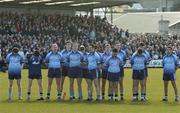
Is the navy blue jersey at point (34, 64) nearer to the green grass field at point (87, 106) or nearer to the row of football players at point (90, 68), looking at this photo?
the row of football players at point (90, 68)

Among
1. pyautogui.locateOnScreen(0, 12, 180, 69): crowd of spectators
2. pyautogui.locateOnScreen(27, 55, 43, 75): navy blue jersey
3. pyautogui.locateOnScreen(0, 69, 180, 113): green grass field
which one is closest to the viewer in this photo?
pyautogui.locateOnScreen(0, 69, 180, 113): green grass field

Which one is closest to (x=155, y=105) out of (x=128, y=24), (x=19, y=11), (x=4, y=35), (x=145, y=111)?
(x=145, y=111)

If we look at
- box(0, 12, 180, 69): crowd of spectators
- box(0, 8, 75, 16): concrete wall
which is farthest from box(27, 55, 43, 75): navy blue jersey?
box(0, 8, 75, 16): concrete wall

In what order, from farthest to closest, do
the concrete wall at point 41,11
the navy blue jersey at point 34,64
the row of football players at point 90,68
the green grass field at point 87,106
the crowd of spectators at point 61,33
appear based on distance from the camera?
the concrete wall at point 41,11
the crowd of spectators at point 61,33
the navy blue jersey at point 34,64
the row of football players at point 90,68
the green grass field at point 87,106

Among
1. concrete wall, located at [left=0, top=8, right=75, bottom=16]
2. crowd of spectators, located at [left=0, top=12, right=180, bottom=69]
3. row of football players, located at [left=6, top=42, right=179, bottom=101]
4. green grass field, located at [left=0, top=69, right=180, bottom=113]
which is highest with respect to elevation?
concrete wall, located at [left=0, top=8, right=75, bottom=16]

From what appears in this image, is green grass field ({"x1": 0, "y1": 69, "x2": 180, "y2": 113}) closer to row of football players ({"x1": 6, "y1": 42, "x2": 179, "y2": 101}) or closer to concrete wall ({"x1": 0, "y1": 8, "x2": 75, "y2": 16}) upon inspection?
row of football players ({"x1": 6, "y1": 42, "x2": 179, "y2": 101})

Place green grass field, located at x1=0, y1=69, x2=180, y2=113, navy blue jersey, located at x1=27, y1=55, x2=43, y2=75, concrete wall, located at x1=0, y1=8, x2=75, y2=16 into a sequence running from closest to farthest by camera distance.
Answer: green grass field, located at x1=0, y1=69, x2=180, y2=113 → navy blue jersey, located at x1=27, y1=55, x2=43, y2=75 → concrete wall, located at x1=0, y1=8, x2=75, y2=16

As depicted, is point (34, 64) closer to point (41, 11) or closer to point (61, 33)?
Result: point (61, 33)

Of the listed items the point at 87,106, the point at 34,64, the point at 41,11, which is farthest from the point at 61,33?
the point at 87,106

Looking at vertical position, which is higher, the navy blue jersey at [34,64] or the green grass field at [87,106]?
the navy blue jersey at [34,64]

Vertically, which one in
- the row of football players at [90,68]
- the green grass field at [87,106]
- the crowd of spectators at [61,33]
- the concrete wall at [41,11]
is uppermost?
the concrete wall at [41,11]

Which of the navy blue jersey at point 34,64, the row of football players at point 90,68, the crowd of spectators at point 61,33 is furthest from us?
the crowd of spectators at point 61,33

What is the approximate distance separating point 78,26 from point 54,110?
36.6 meters

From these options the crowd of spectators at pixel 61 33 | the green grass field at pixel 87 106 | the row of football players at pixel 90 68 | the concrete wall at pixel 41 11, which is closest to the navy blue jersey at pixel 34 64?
the row of football players at pixel 90 68
